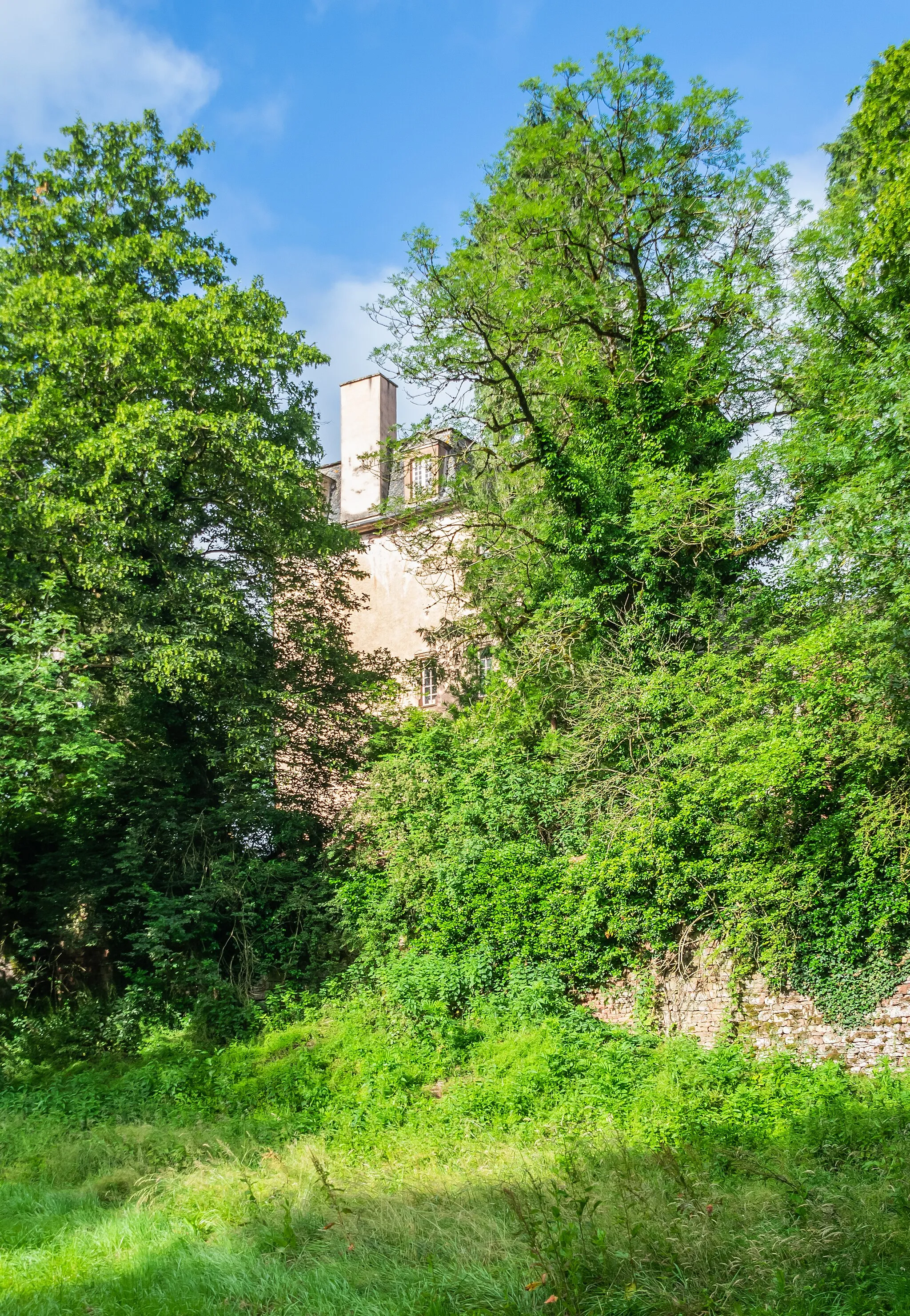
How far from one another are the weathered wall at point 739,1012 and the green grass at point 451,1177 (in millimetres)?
523

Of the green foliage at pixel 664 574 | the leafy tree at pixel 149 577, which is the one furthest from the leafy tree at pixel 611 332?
the leafy tree at pixel 149 577

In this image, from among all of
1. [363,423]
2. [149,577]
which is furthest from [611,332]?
[363,423]

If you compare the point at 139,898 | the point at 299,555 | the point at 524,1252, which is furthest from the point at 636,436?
the point at 524,1252

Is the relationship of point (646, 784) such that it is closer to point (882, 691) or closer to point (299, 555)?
point (882, 691)

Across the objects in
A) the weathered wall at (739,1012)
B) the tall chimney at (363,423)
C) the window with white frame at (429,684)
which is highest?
the tall chimney at (363,423)

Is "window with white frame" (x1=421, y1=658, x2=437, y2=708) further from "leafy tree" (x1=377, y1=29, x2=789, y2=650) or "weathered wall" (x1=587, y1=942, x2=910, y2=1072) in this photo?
"weathered wall" (x1=587, y1=942, x2=910, y2=1072)

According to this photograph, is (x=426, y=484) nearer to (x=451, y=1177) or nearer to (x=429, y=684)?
(x=429, y=684)

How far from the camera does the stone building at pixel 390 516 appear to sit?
67.1 ft

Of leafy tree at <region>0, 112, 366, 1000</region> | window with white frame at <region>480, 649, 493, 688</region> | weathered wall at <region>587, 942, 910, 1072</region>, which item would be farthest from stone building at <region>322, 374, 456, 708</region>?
weathered wall at <region>587, 942, 910, 1072</region>

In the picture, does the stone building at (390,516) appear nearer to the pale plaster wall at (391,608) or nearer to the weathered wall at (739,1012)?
the pale plaster wall at (391,608)

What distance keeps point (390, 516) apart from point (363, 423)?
7496 millimetres

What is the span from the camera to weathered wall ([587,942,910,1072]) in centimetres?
1089

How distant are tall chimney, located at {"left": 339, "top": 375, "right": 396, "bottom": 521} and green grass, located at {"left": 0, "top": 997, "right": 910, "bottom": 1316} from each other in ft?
58.4

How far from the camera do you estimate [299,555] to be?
59.4ft
